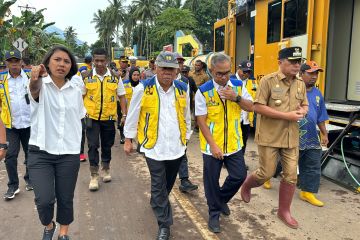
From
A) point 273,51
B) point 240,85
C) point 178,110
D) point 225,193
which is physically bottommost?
point 225,193

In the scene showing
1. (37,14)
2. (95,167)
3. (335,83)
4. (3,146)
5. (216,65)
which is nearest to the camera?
(3,146)

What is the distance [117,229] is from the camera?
Result: 12.8ft

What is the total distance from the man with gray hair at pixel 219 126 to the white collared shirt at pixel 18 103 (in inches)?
95.5

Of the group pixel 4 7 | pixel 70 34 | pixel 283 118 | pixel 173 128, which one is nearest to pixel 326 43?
pixel 283 118

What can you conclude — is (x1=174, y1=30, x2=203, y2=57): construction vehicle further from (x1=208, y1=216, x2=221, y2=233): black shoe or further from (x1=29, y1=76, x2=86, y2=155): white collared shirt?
(x1=29, y1=76, x2=86, y2=155): white collared shirt

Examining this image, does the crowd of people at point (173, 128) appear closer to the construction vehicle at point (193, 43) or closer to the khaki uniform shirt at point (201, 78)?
the khaki uniform shirt at point (201, 78)

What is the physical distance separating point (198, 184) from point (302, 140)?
1628 mm

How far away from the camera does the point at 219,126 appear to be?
12.3ft

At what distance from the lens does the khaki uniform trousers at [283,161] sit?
3928mm

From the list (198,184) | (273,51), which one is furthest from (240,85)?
(273,51)

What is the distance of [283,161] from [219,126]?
2.85ft

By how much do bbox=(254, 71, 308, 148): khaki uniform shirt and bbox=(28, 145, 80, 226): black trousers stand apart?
6.63 feet

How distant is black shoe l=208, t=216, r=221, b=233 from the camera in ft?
12.4

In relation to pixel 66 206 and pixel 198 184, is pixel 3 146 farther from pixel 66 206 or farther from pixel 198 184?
pixel 198 184
